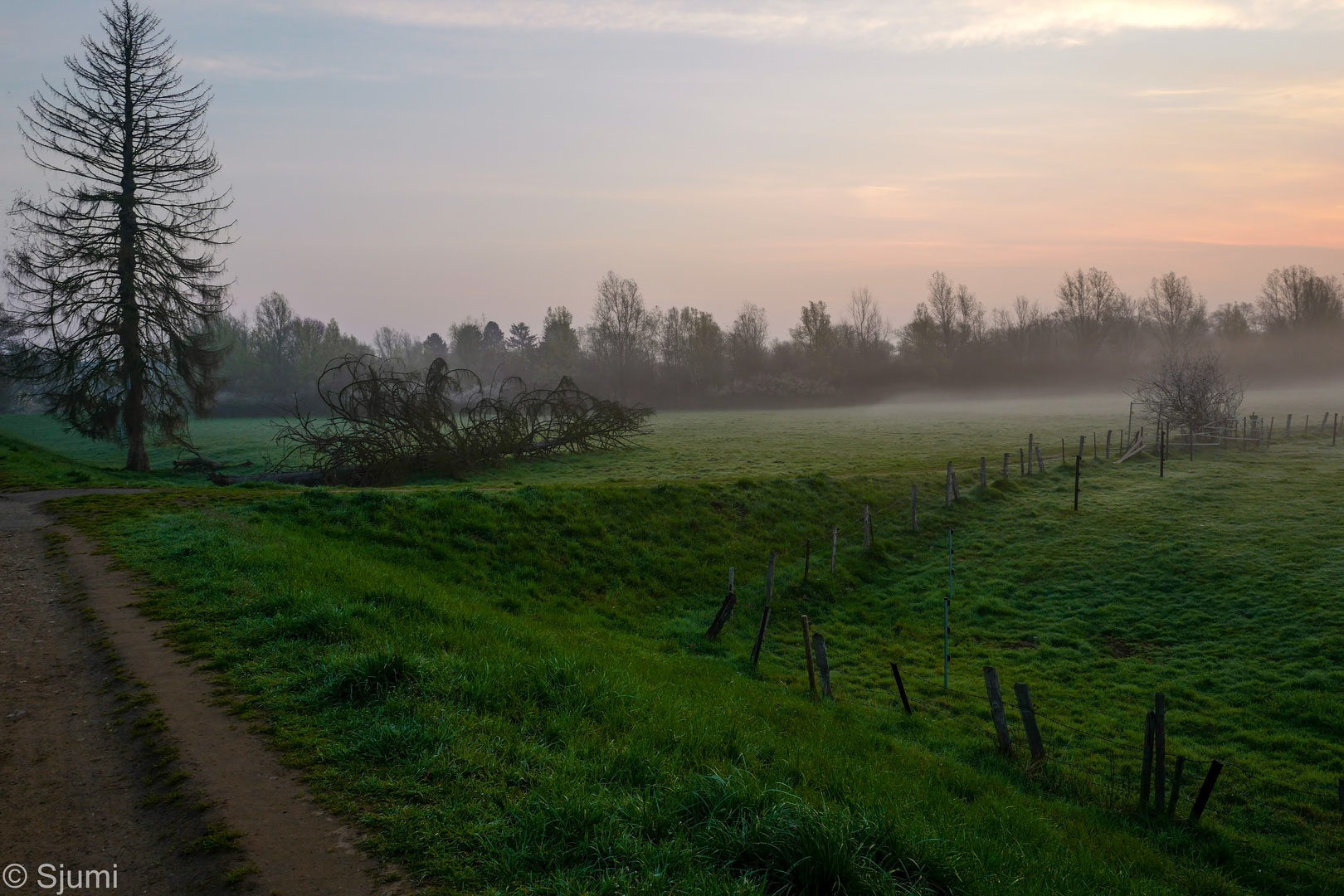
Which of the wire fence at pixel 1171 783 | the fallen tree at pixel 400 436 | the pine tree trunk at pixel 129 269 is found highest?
the pine tree trunk at pixel 129 269

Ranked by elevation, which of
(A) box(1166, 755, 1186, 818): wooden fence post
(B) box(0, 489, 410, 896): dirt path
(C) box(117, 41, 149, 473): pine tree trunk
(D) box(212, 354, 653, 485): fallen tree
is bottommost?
(A) box(1166, 755, 1186, 818): wooden fence post

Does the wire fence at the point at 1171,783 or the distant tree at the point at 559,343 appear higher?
the distant tree at the point at 559,343

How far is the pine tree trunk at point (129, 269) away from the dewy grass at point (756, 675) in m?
11.8

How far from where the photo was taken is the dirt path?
15.7ft

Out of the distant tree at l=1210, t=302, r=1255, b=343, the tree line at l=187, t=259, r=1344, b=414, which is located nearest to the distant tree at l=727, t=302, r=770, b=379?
the tree line at l=187, t=259, r=1344, b=414

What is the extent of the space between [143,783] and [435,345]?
467 ft

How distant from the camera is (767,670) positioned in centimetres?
1339

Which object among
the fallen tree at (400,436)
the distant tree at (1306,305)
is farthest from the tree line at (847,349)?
the fallen tree at (400,436)

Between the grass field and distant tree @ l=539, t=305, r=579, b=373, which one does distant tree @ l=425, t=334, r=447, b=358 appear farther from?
the grass field

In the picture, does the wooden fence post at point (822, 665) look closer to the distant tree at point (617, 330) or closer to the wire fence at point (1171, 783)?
the wire fence at point (1171, 783)

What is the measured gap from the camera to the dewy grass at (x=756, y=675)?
539cm

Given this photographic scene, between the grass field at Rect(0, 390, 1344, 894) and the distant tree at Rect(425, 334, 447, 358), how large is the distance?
118 meters

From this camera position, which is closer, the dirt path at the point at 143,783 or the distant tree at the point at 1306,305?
the dirt path at the point at 143,783

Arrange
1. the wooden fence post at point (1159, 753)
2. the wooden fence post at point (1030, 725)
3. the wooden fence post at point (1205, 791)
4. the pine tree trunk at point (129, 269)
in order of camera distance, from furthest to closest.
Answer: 1. the pine tree trunk at point (129, 269)
2. the wooden fence post at point (1030, 725)
3. the wooden fence post at point (1159, 753)
4. the wooden fence post at point (1205, 791)
